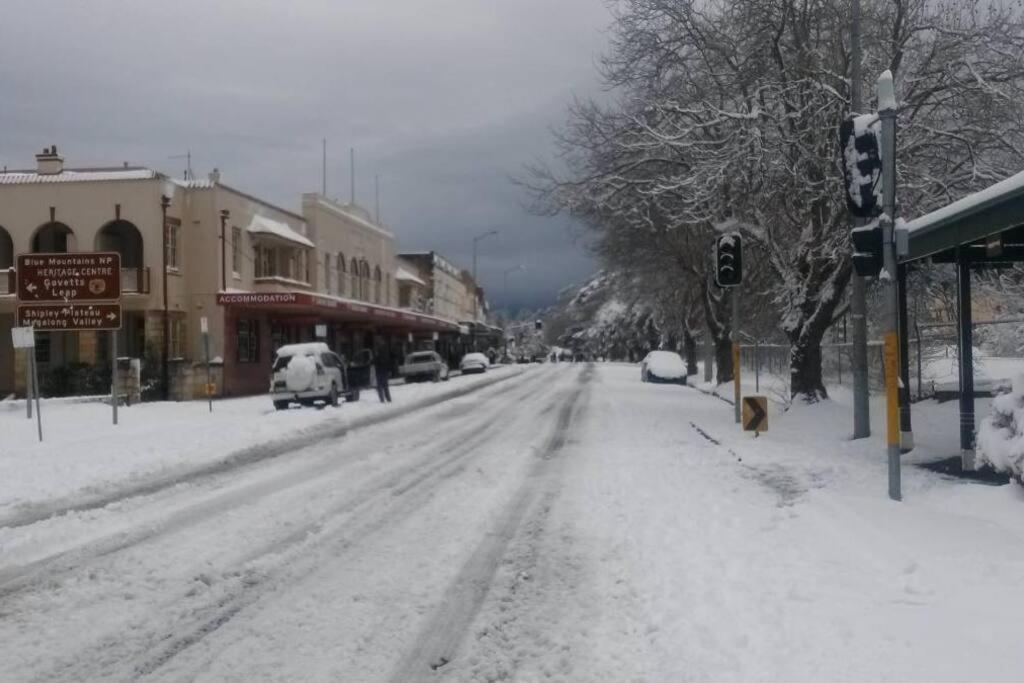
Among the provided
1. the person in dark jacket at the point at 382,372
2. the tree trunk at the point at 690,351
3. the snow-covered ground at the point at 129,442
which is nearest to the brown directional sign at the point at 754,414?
the snow-covered ground at the point at 129,442

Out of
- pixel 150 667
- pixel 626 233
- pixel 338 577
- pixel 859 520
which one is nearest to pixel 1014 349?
pixel 626 233

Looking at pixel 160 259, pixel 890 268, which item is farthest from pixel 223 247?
pixel 890 268

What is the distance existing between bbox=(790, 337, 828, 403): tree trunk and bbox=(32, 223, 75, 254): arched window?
994 inches

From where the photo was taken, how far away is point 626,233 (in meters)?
29.4

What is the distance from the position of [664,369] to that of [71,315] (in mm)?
28096

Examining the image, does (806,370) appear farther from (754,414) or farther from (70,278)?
(70,278)

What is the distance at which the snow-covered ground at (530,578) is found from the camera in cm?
556

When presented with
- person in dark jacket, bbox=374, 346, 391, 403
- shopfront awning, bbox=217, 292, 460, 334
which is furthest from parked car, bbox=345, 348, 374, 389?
person in dark jacket, bbox=374, 346, 391, 403

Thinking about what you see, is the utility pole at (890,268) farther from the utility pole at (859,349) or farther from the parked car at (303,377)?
the parked car at (303,377)

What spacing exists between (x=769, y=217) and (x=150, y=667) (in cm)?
1767

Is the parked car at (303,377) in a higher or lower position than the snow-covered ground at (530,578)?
higher

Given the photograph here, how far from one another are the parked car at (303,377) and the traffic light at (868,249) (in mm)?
18929

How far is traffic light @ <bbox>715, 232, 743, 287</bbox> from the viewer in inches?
747

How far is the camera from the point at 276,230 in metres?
40.0
